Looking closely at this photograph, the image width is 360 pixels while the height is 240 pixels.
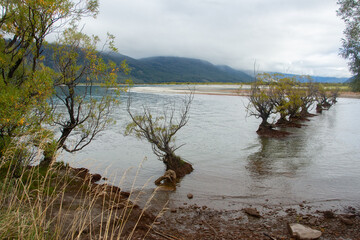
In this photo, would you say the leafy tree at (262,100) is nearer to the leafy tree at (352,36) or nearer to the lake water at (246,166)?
the lake water at (246,166)

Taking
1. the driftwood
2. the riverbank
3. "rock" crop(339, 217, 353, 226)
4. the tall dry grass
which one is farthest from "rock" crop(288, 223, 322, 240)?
the driftwood

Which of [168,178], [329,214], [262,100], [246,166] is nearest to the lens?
[329,214]

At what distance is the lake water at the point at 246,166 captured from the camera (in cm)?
1019

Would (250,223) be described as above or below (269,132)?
below

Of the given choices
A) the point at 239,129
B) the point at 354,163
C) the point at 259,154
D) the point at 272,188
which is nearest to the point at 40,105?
the point at 272,188

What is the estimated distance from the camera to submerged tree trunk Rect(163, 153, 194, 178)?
12.8 m

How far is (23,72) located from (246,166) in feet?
36.7

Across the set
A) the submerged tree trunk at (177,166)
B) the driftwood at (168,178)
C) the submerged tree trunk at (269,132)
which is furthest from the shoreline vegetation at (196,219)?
the submerged tree trunk at (269,132)

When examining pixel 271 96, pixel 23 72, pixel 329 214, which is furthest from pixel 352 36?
pixel 271 96

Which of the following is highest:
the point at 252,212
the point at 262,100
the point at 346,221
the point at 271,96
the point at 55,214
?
the point at 271,96

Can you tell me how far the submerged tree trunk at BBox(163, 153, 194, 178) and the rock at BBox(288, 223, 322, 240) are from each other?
6293mm

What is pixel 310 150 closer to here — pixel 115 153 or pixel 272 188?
pixel 272 188

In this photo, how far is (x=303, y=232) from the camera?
22.8 ft

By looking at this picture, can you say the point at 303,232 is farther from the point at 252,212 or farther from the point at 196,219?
the point at 196,219
